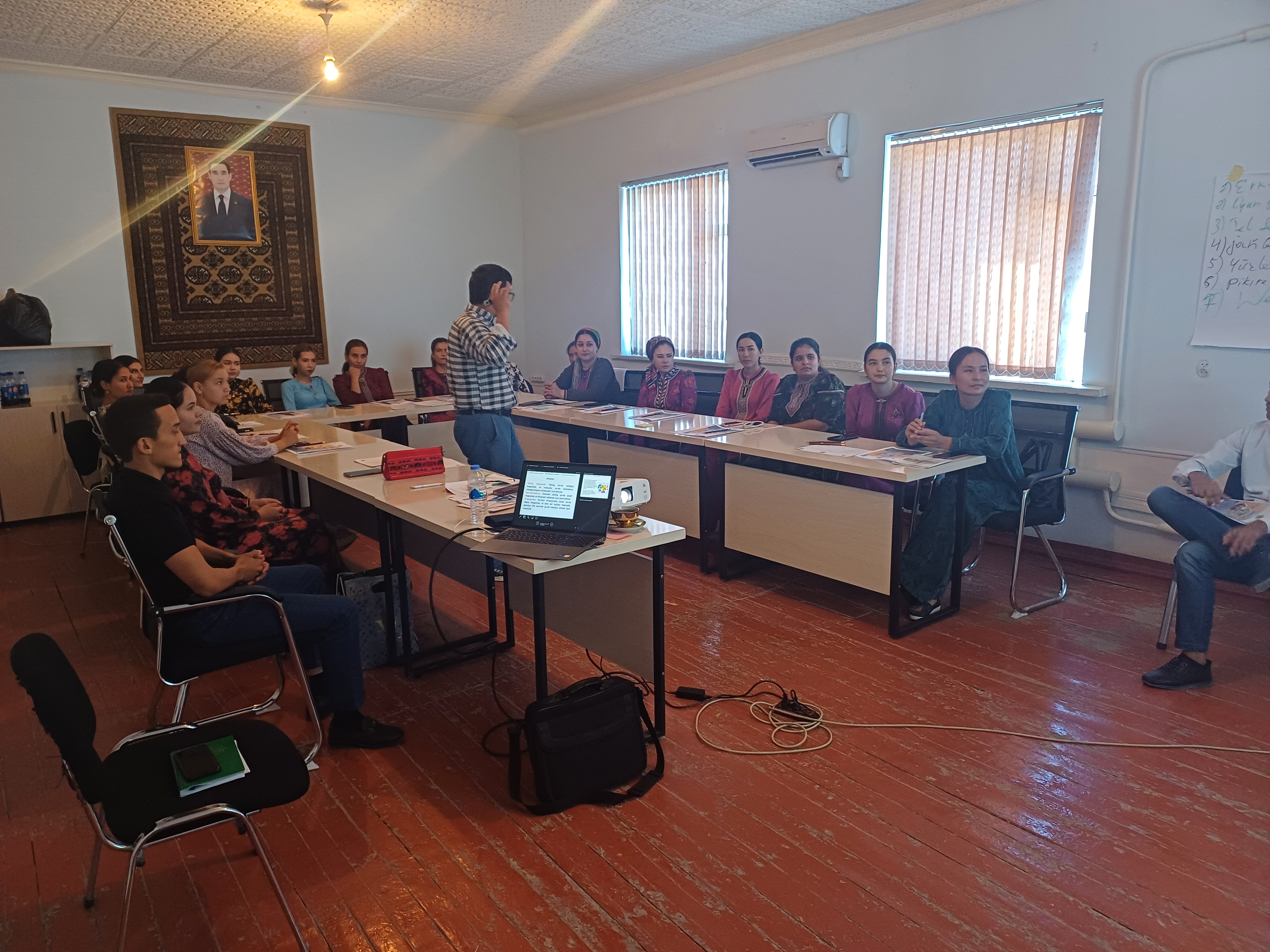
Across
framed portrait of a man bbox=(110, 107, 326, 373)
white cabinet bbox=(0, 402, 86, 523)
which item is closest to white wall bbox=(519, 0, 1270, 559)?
framed portrait of a man bbox=(110, 107, 326, 373)

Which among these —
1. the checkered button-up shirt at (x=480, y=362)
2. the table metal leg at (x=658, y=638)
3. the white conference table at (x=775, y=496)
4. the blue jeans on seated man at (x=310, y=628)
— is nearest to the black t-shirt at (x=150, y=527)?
the blue jeans on seated man at (x=310, y=628)

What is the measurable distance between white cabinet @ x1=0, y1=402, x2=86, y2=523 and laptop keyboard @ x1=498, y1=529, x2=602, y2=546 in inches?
179

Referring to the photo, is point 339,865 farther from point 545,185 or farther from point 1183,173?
point 545,185

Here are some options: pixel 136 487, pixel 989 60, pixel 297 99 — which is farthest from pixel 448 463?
pixel 297 99

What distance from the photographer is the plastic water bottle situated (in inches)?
106

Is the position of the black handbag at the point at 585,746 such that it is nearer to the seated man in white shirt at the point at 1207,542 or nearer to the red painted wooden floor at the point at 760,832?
the red painted wooden floor at the point at 760,832

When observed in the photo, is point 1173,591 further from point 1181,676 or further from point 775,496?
point 775,496

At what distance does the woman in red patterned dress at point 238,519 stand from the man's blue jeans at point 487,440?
A: 0.82 meters

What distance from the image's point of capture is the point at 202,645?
235cm

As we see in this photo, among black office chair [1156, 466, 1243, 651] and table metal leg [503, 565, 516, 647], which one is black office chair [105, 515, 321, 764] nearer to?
table metal leg [503, 565, 516, 647]

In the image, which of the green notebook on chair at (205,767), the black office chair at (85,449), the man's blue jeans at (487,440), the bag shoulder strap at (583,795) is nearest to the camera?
the green notebook on chair at (205,767)

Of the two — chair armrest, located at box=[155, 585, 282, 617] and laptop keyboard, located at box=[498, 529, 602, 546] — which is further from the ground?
laptop keyboard, located at box=[498, 529, 602, 546]

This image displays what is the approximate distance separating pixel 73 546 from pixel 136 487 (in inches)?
137

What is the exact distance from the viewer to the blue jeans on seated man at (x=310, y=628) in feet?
7.74
